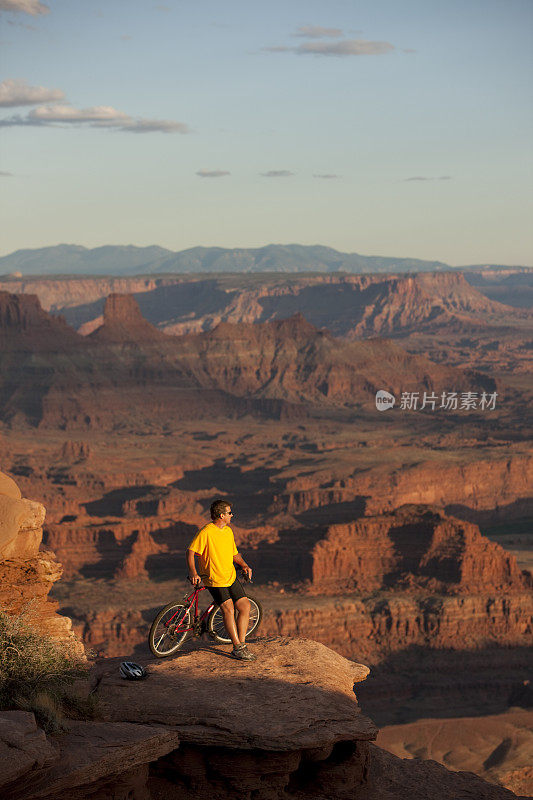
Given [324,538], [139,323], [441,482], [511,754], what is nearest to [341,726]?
[511,754]

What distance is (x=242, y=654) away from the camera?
17.1m

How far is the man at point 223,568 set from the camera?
1700cm

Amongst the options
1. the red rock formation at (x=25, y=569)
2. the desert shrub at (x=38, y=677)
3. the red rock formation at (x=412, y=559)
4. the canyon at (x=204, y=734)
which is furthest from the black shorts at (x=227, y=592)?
the red rock formation at (x=412, y=559)

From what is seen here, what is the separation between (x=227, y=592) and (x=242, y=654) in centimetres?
104

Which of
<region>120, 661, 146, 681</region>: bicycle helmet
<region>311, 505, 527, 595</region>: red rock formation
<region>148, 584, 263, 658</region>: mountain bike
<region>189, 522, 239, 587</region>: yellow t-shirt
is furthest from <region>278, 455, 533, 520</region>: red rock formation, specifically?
<region>120, 661, 146, 681</region>: bicycle helmet

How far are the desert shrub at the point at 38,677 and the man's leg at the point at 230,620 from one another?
2.79m

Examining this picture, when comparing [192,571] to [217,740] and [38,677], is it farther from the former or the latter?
[38,677]

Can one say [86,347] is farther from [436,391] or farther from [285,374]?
[436,391]

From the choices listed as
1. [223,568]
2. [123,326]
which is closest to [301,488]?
[223,568]

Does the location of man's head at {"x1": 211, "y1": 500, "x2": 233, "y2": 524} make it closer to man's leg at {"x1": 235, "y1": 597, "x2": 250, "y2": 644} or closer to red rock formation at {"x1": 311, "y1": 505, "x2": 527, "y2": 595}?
man's leg at {"x1": 235, "y1": 597, "x2": 250, "y2": 644}

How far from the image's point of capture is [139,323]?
589ft

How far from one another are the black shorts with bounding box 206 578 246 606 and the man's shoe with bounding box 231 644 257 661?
81 cm

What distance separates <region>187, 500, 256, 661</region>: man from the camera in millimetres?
17000

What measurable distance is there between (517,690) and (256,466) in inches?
2392
